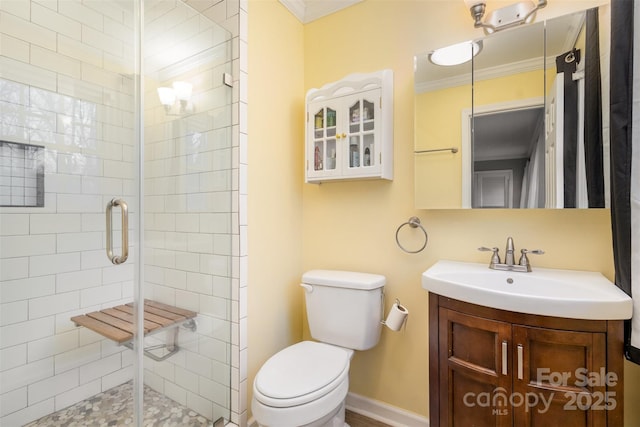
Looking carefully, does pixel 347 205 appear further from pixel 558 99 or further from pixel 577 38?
pixel 577 38

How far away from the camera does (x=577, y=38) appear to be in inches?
46.8

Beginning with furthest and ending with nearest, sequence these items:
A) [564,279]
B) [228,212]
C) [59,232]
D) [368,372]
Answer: [368,372]
[228,212]
[59,232]
[564,279]

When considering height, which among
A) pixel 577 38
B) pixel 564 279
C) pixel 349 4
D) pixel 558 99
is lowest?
pixel 564 279

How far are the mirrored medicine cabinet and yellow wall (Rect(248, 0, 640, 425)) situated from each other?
0.32 ft

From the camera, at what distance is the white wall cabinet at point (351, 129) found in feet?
5.07

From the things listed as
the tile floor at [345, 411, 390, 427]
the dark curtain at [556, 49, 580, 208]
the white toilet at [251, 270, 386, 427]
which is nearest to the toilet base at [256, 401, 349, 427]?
the white toilet at [251, 270, 386, 427]

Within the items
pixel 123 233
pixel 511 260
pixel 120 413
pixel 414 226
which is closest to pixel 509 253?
pixel 511 260

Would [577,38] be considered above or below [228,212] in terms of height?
above

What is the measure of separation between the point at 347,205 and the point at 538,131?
0.99m

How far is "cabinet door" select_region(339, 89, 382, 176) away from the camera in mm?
1546

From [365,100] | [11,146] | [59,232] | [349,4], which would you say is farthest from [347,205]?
[11,146]

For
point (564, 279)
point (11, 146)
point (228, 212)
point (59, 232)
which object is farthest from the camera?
point (228, 212)

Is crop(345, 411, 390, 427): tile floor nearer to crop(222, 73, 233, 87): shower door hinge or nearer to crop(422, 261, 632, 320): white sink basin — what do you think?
crop(422, 261, 632, 320): white sink basin

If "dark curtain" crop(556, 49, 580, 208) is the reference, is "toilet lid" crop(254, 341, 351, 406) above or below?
below
